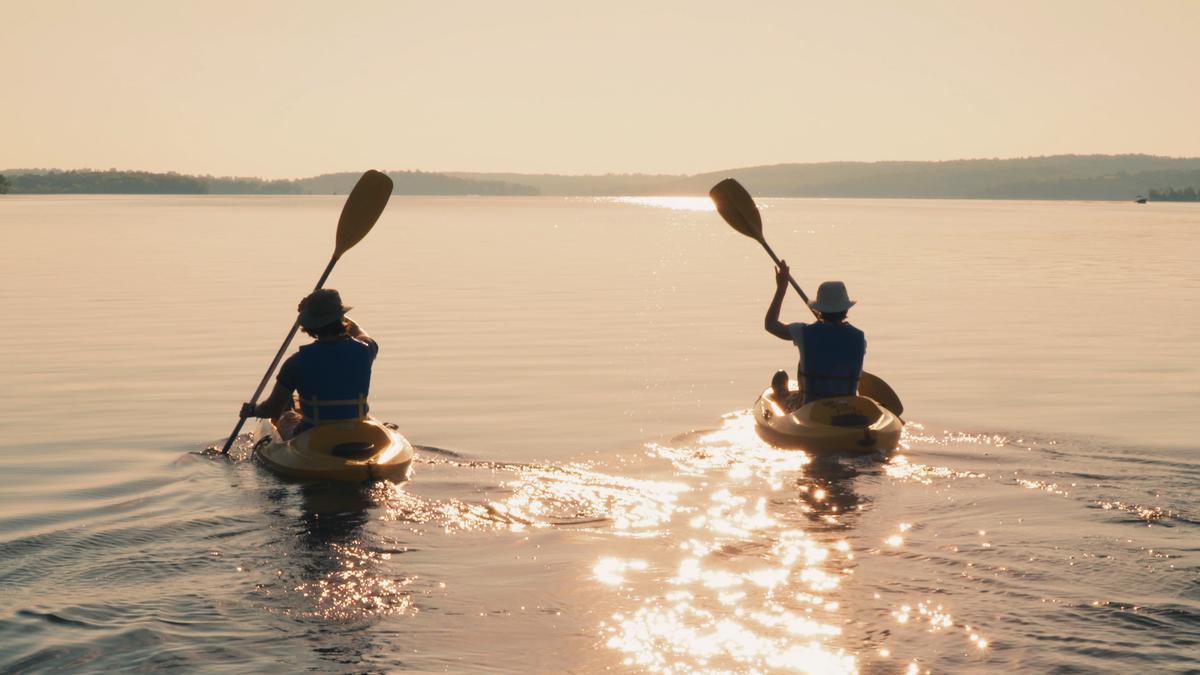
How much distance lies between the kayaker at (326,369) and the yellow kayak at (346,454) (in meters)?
0.20

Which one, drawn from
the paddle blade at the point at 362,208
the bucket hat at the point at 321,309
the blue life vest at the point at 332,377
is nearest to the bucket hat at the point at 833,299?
the blue life vest at the point at 332,377

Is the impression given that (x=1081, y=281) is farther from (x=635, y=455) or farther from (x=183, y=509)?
(x=183, y=509)

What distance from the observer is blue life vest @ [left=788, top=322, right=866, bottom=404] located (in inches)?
528

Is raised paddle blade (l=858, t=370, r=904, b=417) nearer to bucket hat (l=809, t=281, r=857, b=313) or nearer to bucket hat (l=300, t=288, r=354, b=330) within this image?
bucket hat (l=809, t=281, r=857, b=313)

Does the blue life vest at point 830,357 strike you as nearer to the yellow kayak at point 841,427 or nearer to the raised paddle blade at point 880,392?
the yellow kayak at point 841,427

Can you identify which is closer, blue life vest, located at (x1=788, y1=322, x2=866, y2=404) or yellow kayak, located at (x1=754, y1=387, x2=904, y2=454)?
yellow kayak, located at (x1=754, y1=387, x2=904, y2=454)

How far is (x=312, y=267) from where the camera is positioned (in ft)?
143

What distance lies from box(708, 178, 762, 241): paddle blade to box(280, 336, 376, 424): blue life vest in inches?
289

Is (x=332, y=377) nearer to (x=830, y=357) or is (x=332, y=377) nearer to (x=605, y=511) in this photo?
(x=605, y=511)

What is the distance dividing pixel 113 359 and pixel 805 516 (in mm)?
14240

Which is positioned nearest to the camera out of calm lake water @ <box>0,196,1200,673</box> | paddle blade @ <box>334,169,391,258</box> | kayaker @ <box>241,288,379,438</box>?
calm lake water @ <box>0,196,1200,673</box>

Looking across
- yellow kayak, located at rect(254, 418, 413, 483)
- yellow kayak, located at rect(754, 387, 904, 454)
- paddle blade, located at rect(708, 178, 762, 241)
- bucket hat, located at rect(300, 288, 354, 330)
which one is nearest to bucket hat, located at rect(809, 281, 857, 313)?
yellow kayak, located at rect(754, 387, 904, 454)

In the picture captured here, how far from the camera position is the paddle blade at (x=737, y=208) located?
18.0 m

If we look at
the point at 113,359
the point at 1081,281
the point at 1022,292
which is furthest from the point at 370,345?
the point at 1081,281
